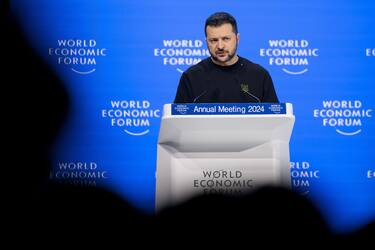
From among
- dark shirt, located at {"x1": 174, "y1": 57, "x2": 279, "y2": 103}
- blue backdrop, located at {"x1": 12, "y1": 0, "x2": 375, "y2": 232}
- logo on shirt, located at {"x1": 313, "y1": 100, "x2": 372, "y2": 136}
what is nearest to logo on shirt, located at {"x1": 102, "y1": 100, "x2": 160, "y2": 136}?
blue backdrop, located at {"x1": 12, "y1": 0, "x2": 375, "y2": 232}

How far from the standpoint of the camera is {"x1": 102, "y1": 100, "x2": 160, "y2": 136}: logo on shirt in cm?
390

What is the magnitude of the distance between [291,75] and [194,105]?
2.10 m

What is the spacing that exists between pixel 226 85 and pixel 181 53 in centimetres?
74

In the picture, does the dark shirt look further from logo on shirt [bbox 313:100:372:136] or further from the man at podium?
logo on shirt [bbox 313:100:372:136]

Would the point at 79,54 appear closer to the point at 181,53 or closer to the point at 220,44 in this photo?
the point at 181,53

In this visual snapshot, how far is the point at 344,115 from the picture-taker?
154 inches

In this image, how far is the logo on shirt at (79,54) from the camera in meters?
3.95

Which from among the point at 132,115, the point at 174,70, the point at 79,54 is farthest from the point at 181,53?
the point at 79,54

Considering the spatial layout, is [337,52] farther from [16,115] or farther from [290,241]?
[290,241]

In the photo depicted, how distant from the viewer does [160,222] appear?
3.86 feet

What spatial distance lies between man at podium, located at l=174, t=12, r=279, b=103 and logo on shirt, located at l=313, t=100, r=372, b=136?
0.72m

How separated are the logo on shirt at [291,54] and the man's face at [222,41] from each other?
0.65 metres

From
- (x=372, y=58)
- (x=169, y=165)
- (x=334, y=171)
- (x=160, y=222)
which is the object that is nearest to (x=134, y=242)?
(x=160, y=222)

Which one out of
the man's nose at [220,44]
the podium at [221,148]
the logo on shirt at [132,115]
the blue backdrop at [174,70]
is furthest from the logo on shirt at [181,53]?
the podium at [221,148]
